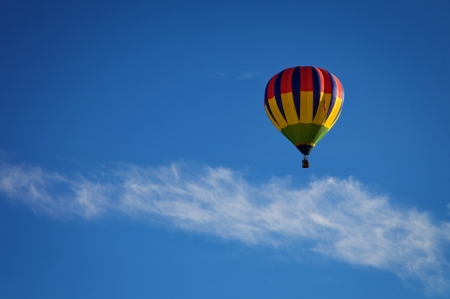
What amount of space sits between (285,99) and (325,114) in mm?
2478

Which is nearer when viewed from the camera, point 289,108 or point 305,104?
point 305,104

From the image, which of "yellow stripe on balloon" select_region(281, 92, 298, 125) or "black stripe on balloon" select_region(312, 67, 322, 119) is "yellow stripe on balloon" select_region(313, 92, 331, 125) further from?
"yellow stripe on balloon" select_region(281, 92, 298, 125)

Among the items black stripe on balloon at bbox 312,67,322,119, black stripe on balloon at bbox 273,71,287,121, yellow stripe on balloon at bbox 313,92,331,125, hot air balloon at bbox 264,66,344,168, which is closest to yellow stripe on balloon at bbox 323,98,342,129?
hot air balloon at bbox 264,66,344,168

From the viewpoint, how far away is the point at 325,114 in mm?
52344

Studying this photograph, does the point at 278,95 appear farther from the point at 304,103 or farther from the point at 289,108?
the point at 304,103

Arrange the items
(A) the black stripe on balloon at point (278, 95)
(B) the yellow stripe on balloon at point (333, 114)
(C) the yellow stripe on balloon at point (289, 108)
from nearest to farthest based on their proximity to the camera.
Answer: (C) the yellow stripe on balloon at point (289, 108) → (A) the black stripe on balloon at point (278, 95) → (B) the yellow stripe on balloon at point (333, 114)

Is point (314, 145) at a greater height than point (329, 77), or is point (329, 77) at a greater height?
point (329, 77)

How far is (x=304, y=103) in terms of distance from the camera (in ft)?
171

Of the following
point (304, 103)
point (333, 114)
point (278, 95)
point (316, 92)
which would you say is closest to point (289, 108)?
point (304, 103)

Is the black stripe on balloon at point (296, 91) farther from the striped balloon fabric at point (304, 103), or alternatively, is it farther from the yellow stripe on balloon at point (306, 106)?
the yellow stripe on balloon at point (306, 106)

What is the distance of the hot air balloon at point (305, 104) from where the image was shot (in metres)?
52.0

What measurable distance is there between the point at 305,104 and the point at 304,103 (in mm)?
81

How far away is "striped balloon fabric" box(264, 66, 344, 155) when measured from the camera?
171 ft

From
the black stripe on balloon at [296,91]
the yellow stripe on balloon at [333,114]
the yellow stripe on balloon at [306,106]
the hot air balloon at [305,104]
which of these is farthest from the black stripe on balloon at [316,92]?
the yellow stripe on balloon at [333,114]
